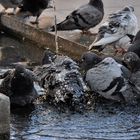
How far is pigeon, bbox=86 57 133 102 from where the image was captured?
7.82m

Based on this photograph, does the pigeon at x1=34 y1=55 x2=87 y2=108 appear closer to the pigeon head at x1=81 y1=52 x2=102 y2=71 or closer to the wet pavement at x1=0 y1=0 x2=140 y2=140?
the wet pavement at x1=0 y1=0 x2=140 y2=140

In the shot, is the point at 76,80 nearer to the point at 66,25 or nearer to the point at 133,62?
the point at 133,62

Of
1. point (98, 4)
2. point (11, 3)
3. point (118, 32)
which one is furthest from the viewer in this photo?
Answer: point (11, 3)

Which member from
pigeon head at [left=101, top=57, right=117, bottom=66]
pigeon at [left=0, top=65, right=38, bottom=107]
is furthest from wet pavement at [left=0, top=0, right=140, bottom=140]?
pigeon head at [left=101, top=57, right=117, bottom=66]

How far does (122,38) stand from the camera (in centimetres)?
1018

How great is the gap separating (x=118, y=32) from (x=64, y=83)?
2.71m

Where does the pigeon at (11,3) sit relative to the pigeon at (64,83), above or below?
above

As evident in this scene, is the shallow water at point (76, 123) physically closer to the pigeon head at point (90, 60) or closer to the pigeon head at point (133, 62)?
the pigeon head at point (133, 62)

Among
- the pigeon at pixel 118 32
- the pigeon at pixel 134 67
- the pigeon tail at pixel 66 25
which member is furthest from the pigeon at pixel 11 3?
the pigeon at pixel 134 67

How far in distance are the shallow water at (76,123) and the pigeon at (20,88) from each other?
12 cm

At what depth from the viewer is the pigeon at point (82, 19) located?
1141 cm

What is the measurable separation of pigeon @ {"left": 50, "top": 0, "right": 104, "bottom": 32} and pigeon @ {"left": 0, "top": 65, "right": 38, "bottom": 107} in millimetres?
3938

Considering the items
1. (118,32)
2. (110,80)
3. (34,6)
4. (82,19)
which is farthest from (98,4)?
(110,80)

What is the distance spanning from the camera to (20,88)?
7609 millimetres
